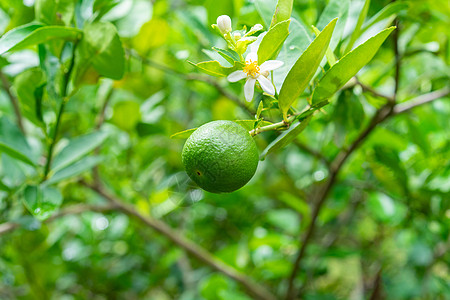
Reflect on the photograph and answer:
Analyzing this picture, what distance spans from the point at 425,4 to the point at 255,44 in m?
0.58

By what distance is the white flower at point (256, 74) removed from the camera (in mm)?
480

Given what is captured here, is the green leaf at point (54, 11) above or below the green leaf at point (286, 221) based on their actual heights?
above

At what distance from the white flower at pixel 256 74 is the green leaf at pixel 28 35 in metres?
0.30

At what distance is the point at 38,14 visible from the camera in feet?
2.26

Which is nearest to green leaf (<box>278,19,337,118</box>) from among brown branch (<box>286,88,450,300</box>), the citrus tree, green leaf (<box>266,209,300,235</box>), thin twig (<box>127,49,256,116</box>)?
the citrus tree

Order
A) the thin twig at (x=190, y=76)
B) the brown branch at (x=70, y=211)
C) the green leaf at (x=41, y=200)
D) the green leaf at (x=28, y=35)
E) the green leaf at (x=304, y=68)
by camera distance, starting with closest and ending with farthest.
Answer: the green leaf at (x=304, y=68), the green leaf at (x=28, y=35), the green leaf at (x=41, y=200), the brown branch at (x=70, y=211), the thin twig at (x=190, y=76)

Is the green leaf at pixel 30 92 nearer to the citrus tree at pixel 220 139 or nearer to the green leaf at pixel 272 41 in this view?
the citrus tree at pixel 220 139

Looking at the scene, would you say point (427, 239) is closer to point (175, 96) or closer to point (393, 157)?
point (393, 157)

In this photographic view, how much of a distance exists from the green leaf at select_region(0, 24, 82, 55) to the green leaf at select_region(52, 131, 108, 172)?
0.83 feet

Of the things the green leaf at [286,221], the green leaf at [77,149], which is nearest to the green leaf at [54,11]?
the green leaf at [77,149]

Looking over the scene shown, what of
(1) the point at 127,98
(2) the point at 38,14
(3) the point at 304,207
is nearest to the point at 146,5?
(1) the point at 127,98

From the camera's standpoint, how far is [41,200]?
2.31ft

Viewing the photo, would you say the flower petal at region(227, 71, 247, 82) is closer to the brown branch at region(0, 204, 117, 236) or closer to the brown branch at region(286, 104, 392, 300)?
the brown branch at region(286, 104, 392, 300)

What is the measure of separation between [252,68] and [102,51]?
31 centimetres
